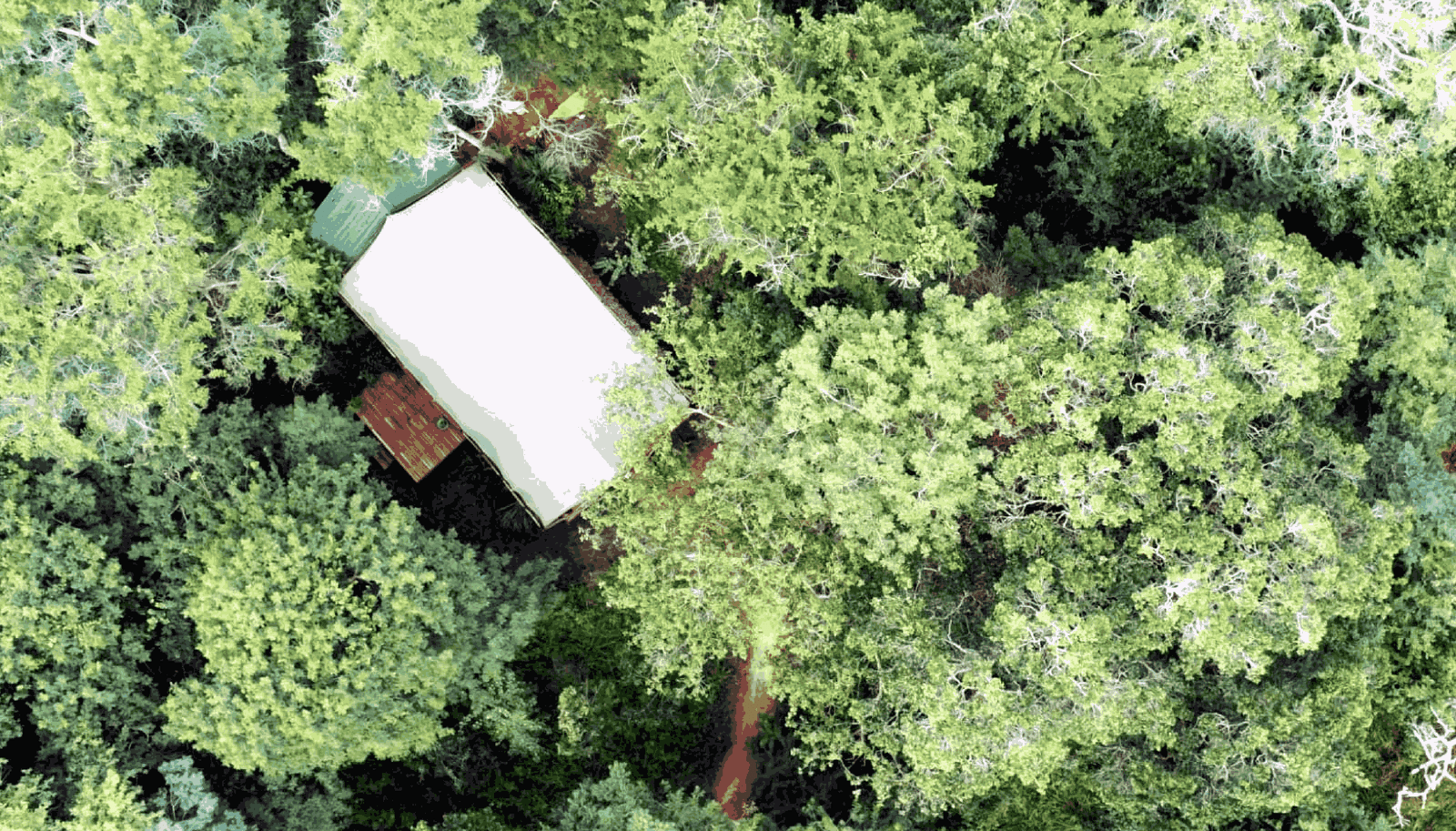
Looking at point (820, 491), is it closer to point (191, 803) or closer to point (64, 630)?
point (191, 803)

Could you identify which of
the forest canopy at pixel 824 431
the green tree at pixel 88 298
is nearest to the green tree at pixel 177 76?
the forest canopy at pixel 824 431

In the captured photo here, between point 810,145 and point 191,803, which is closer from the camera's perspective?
point 191,803

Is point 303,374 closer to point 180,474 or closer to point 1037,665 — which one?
point 180,474

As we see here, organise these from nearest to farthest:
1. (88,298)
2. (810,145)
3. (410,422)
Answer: (88,298) < (810,145) < (410,422)

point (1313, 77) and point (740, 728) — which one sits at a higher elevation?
point (1313, 77)

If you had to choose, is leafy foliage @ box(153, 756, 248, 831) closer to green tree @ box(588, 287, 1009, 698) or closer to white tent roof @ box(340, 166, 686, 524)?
green tree @ box(588, 287, 1009, 698)

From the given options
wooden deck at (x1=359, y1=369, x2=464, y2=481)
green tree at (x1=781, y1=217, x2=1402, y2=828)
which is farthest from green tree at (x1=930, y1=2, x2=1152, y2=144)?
wooden deck at (x1=359, y1=369, x2=464, y2=481)

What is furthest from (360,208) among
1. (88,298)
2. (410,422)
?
(88,298)
